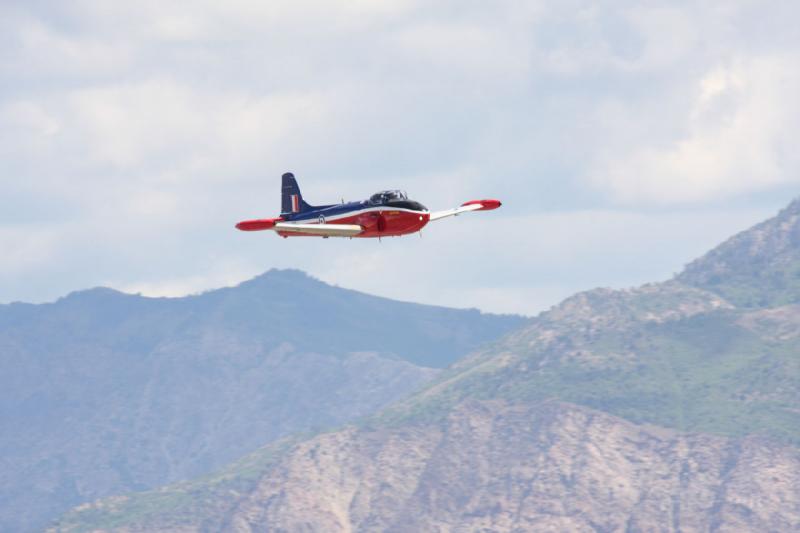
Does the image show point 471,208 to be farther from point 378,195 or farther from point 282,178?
point 282,178

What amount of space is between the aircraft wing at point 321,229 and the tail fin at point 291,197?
1348cm

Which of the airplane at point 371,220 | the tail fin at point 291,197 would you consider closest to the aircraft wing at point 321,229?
the airplane at point 371,220

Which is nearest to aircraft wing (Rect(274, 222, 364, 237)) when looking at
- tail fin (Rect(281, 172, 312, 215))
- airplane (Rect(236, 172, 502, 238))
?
airplane (Rect(236, 172, 502, 238))

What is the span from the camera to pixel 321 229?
15375 centimetres

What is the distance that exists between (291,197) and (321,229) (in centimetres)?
1777

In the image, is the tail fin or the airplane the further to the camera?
the tail fin

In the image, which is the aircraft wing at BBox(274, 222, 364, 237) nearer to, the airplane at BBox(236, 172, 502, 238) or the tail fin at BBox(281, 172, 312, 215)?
the airplane at BBox(236, 172, 502, 238)

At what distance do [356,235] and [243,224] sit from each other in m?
11.2

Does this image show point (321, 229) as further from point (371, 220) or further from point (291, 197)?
point (291, 197)

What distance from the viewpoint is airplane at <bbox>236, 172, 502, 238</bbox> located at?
154375 millimetres

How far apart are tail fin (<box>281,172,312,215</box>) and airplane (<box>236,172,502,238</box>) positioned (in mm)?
5354

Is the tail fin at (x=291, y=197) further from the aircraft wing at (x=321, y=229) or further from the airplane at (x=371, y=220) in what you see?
the aircraft wing at (x=321, y=229)

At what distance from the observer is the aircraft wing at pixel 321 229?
15338 centimetres

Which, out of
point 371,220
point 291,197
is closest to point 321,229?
point 371,220
